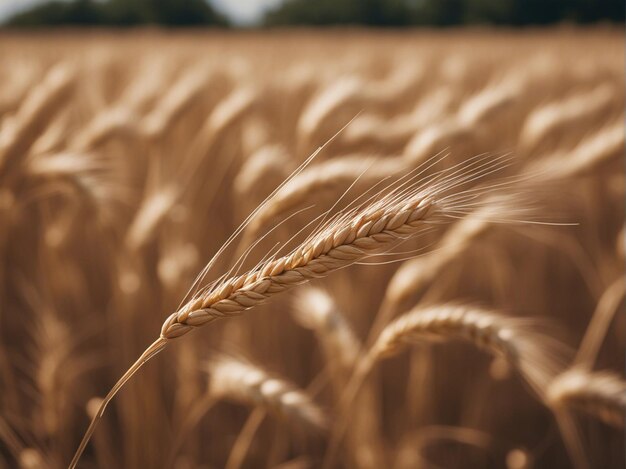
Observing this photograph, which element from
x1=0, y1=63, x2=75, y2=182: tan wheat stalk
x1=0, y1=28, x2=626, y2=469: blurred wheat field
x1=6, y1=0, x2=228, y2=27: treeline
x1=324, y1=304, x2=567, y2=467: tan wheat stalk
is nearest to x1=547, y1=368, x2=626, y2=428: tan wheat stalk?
x1=0, y1=28, x2=626, y2=469: blurred wheat field

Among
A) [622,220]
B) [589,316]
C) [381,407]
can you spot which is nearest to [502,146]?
[622,220]

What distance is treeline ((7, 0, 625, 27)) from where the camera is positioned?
30.7m

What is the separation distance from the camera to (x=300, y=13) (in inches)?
1549

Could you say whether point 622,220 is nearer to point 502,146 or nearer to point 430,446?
point 502,146

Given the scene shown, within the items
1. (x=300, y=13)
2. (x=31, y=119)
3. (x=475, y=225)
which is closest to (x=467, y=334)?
(x=475, y=225)

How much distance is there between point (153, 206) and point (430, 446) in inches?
50.8

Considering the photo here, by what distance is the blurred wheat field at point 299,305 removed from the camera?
3.95 feet

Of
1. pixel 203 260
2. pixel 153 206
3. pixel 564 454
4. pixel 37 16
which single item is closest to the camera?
pixel 153 206

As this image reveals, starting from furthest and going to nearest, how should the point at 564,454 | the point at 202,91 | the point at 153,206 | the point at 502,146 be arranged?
the point at 502,146
the point at 202,91
the point at 564,454
the point at 153,206

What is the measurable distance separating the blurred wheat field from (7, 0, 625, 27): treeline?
97.0 ft

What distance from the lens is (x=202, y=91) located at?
225 cm

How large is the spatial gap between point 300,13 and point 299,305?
40818 millimetres

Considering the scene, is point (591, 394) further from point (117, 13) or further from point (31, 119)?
point (117, 13)

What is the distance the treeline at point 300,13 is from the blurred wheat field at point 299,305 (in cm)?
2955
